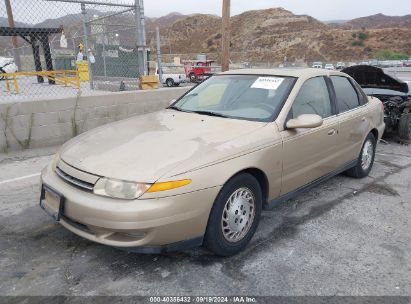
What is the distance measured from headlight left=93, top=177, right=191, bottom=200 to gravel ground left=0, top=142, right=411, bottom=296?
2.28ft

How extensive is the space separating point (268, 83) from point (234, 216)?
158 cm

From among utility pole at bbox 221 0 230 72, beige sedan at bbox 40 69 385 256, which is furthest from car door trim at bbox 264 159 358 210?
utility pole at bbox 221 0 230 72

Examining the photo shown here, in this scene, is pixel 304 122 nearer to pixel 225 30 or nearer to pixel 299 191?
pixel 299 191

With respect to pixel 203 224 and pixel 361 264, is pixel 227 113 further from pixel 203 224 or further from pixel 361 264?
pixel 361 264

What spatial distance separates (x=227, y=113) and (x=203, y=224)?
52.7 inches

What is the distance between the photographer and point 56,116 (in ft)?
20.6

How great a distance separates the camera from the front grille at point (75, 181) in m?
2.72

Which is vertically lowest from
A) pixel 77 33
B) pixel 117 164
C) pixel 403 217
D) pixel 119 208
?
pixel 403 217

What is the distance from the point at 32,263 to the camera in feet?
9.86

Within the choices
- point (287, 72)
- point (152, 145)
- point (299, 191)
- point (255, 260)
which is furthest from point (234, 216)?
point (287, 72)

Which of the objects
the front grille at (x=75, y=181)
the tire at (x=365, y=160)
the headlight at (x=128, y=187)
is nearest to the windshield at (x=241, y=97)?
the headlight at (x=128, y=187)

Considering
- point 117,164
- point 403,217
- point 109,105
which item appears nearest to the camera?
point 117,164

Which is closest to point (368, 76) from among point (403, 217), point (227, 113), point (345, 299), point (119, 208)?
point (403, 217)

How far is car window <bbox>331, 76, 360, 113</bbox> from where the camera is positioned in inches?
176
